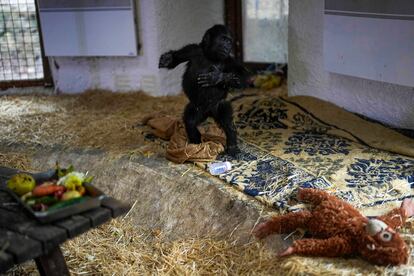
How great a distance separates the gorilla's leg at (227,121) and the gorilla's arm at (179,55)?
0.39m

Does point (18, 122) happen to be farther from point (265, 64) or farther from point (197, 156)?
Result: point (265, 64)

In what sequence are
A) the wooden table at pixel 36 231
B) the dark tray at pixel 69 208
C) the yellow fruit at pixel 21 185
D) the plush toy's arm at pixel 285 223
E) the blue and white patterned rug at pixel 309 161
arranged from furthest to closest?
the blue and white patterned rug at pixel 309 161 < the plush toy's arm at pixel 285 223 < the yellow fruit at pixel 21 185 < the dark tray at pixel 69 208 < the wooden table at pixel 36 231

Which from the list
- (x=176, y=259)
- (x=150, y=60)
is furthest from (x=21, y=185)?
(x=150, y=60)

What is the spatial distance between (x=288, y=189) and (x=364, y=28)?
1675 millimetres

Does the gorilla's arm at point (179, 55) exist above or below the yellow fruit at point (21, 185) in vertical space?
above

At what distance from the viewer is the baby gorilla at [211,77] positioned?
3.47 metres

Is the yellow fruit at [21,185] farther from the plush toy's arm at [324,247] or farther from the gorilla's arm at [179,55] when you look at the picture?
the gorilla's arm at [179,55]

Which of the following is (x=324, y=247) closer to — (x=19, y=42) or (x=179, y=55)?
(x=179, y=55)

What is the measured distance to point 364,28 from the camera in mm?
4074

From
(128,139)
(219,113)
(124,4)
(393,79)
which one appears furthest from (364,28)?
(124,4)

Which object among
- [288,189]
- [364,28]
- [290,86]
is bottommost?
[288,189]

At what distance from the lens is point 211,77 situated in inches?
136

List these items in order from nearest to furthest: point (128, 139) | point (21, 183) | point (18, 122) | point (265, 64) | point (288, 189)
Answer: point (21, 183), point (288, 189), point (128, 139), point (18, 122), point (265, 64)

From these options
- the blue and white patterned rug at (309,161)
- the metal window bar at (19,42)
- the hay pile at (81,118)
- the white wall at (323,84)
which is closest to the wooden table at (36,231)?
the blue and white patterned rug at (309,161)
